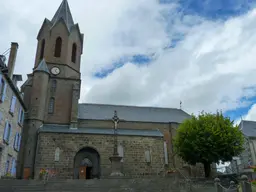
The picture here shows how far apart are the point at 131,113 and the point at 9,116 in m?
17.2

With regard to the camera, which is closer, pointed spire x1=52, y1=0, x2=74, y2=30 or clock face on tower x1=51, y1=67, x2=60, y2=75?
clock face on tower x1=51, y1=67, x2=60, y2=75

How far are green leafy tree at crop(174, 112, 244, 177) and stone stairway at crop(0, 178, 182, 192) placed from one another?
25.4 ft

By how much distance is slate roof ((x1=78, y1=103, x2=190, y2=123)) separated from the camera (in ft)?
99.3

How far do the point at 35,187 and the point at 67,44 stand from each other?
67.1ft

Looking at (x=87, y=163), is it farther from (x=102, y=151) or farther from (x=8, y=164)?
(x=8, y=164)

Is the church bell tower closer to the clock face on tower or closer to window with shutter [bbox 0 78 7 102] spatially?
the clock face on tower

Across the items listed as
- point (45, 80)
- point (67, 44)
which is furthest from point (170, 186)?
point (67, 44)

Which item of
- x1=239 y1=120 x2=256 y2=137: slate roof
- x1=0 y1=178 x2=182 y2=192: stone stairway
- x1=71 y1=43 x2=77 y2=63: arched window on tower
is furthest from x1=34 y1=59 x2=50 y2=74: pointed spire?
x1=239 y1=120 x2=256 y2=137: slate roof

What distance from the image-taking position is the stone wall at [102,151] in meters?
23.0

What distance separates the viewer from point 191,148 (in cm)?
2292

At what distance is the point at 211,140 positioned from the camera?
22016mm

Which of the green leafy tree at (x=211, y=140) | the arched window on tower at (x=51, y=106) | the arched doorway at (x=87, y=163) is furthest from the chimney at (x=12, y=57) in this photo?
the green leafy tree at (x=211, y=140)

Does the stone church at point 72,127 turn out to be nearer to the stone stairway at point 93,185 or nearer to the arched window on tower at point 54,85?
the arched window on tower at point 54,85

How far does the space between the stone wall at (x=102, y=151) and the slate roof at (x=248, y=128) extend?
18535 mm
